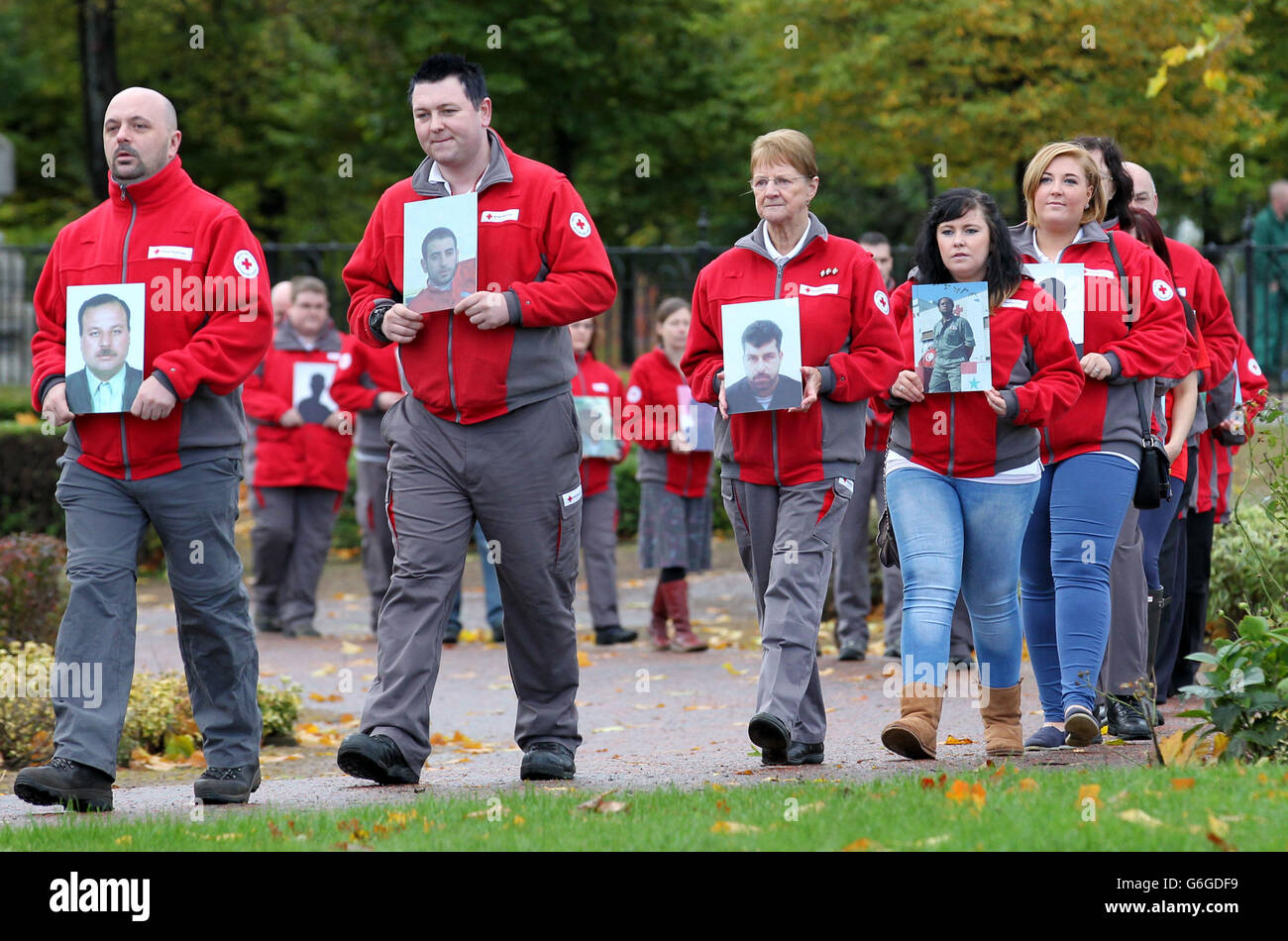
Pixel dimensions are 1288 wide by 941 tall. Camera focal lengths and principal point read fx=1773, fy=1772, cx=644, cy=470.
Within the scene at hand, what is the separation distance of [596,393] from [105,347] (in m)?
6.19

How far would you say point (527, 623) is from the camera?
249 inches

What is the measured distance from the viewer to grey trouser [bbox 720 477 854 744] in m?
6.44

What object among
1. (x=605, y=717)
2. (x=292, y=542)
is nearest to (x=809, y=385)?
(x=605, y=717)

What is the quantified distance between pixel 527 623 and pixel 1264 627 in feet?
8.36

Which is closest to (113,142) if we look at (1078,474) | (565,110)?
(1078,474)

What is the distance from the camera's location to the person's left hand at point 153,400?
5820 mm

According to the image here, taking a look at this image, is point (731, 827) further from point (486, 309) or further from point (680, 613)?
point (680, 613)

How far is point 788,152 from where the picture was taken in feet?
21.8

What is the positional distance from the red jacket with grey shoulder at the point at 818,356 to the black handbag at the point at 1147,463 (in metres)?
1.02

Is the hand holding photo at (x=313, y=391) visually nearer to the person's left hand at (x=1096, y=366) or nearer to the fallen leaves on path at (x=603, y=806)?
the person's left hand at (x=1096, y=366)

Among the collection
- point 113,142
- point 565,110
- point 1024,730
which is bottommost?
point 1024,730

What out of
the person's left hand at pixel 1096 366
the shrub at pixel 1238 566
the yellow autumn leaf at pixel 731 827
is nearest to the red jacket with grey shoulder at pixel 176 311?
the yellow autumn leaf at pixel 731 827

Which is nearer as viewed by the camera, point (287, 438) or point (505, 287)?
point (505, 287)
